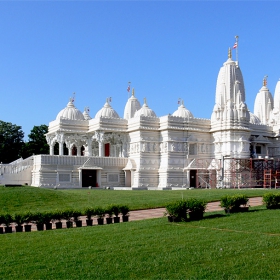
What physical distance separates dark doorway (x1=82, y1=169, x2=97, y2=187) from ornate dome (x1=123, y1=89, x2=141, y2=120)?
1697cm

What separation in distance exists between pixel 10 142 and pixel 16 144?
3.37ft

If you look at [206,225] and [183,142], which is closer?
[206,225]

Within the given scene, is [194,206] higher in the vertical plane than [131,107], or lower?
lower

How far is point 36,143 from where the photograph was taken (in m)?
74.6

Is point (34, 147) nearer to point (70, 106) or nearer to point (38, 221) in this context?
point (70, 106)

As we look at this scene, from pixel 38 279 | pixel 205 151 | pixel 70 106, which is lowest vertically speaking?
pixel 38 279

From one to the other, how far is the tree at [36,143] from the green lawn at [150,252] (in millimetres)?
58432

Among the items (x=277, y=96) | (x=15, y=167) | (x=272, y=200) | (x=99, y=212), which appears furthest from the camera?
(x=277, y=96)

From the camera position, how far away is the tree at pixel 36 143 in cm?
7306

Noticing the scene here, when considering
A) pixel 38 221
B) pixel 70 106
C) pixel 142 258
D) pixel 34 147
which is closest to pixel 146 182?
pixel 70 106

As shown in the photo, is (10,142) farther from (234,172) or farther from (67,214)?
(67,214)

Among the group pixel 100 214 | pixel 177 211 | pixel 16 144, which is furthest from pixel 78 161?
pixel 177 211

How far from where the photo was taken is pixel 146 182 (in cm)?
5231

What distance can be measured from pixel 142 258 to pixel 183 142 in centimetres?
4287
